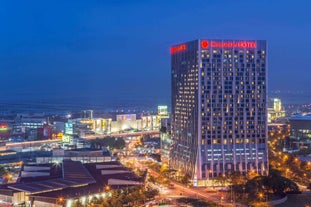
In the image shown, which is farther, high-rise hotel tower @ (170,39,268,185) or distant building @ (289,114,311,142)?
distant building @ (289,114,311,142)

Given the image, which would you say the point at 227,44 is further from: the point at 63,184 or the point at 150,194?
the point at 63,184

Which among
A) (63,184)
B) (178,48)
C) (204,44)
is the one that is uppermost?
(178,48)

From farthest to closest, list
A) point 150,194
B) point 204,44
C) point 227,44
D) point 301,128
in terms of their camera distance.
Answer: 1. point 301,128
2. point 227,44
3. point 204,44
4. point 150,194

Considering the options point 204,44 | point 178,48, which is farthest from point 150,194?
point 178,48

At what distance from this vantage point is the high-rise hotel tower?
4431cm

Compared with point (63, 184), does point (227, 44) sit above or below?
above

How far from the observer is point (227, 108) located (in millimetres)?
44656

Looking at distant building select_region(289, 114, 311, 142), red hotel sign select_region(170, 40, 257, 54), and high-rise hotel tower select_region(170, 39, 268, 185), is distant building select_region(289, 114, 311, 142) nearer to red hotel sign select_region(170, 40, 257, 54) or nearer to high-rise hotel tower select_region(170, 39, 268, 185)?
high-rise hotel tower select_region(170, 39, 268, 185)

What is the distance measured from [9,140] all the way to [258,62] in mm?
46657

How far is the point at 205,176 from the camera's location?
4378 cm

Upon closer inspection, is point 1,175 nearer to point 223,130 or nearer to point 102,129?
point 223,130

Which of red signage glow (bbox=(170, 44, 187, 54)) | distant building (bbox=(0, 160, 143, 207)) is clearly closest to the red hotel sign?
red signage glow (bbox=(170, 44, 187, 54))

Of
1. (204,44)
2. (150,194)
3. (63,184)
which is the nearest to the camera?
(150,194)

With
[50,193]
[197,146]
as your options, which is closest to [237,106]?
[197,146]
